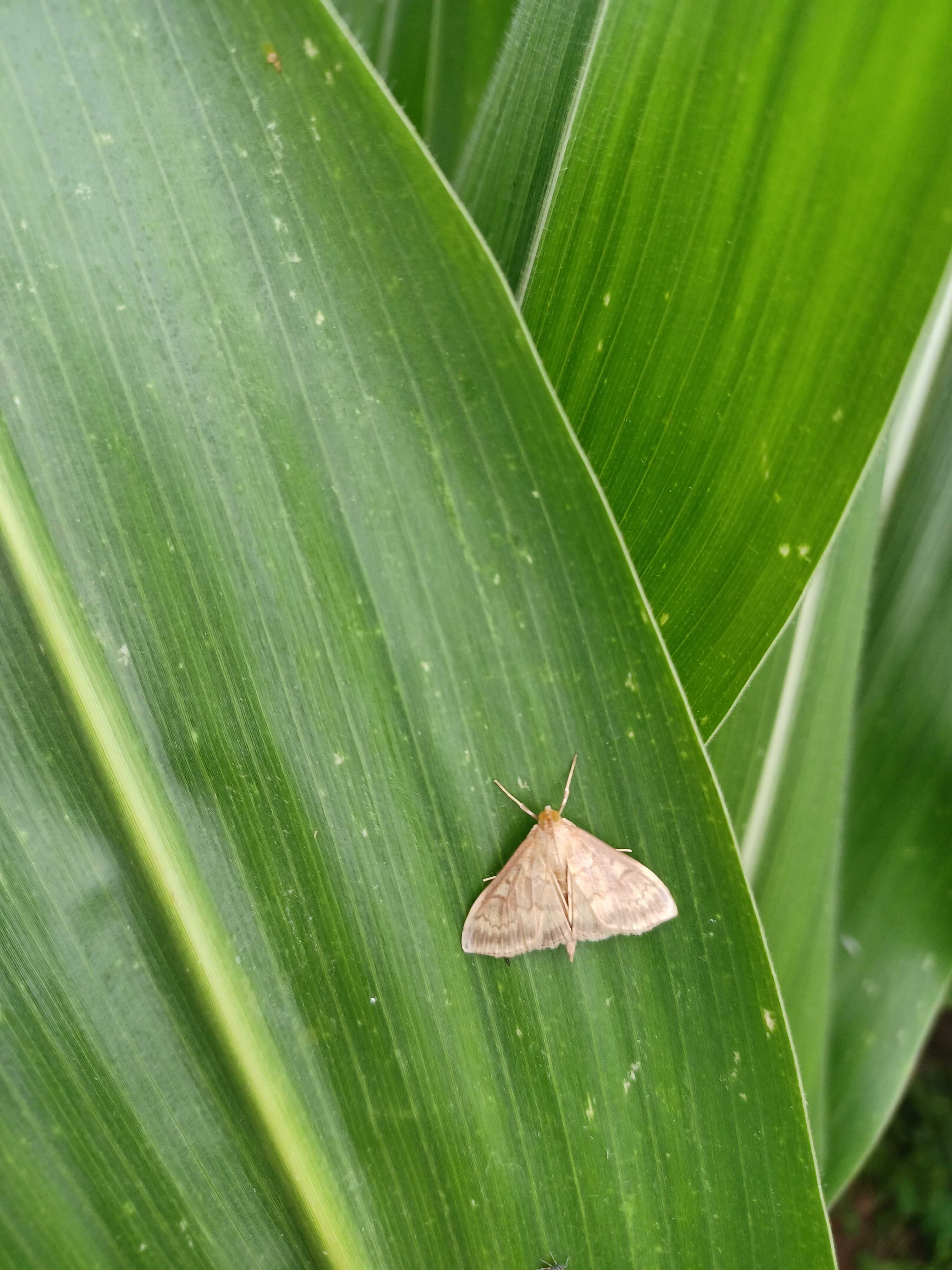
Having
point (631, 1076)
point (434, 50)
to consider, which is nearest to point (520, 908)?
point (631, 1076)

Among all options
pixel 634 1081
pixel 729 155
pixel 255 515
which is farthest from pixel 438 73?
pixel 634 1081

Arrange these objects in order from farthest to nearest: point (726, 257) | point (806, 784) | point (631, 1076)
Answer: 1. point (806, 784)
2. point (631, 1076)
3. point (726, 257)

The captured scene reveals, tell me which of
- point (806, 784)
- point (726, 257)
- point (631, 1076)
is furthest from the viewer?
point (806, 784)

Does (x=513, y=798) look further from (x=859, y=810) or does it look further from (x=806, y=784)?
(x=859, y=810)

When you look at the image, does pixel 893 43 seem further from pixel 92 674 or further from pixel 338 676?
pixel 92 674

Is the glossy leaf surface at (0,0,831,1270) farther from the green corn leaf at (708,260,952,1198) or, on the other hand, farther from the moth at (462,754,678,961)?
the green corn leaf at (708,260,952,1198)

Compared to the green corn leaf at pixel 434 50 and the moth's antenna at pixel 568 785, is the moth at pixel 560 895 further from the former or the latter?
the green corn leaf at pixel 434 50

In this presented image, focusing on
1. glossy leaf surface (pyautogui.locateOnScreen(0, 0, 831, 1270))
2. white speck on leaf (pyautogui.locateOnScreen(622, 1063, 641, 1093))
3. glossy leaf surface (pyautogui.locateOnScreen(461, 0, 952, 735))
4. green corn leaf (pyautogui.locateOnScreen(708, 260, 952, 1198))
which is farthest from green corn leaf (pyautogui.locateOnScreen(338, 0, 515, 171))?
white speck on leaf (pyautogui.locateOnScreen(622, 1063, 641, 1093))

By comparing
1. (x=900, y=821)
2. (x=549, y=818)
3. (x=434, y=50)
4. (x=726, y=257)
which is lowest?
(x=900, y=821)
